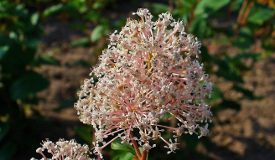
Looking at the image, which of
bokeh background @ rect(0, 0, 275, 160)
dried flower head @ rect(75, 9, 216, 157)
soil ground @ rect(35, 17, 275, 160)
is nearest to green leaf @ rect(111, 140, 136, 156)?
dried flower head @ rect(75, 9, 216, 157)

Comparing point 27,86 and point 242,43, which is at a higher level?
point 27,86

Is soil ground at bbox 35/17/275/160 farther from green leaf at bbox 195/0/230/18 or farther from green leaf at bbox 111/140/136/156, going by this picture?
green leaf at bbox 195/0/230/18

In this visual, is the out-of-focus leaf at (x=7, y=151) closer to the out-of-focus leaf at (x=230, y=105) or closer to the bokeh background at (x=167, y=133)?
the bokeh background at (x=167, y=133)

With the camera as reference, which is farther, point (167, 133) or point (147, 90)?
Answer: point (167, 133)

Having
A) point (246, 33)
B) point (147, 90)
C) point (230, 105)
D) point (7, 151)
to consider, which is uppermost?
point (246, 33)

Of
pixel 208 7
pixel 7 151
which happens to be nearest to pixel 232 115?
pixel 208 7

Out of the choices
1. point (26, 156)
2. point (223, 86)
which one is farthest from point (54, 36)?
point (223, 86)

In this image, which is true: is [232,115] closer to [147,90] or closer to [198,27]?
[198,27]

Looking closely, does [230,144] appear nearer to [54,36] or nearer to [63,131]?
[63,131]
